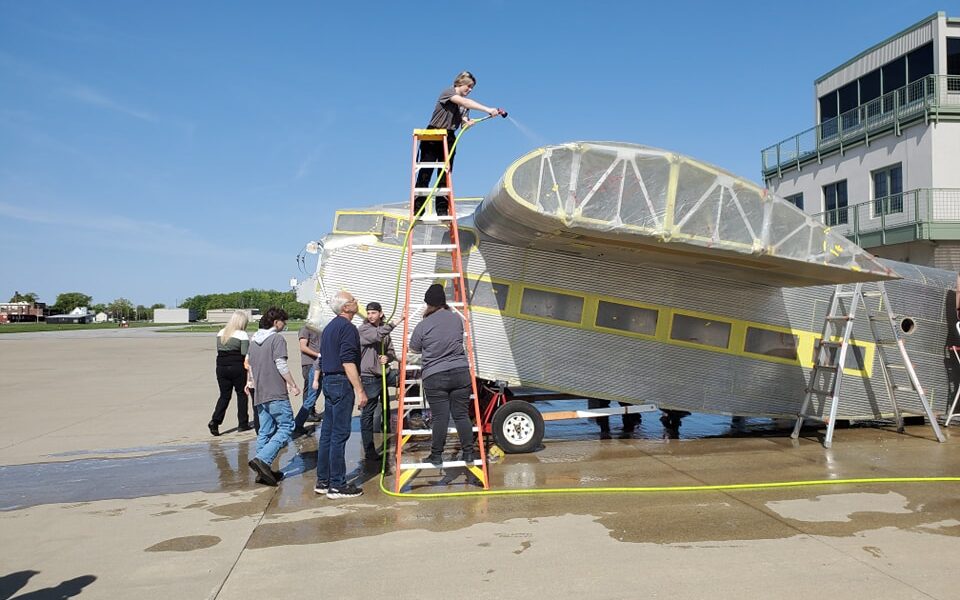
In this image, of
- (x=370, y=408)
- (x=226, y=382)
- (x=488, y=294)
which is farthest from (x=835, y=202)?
(x=226, y=382)

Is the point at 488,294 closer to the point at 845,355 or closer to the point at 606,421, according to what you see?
the point at 606,421

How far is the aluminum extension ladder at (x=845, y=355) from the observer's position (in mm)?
9484

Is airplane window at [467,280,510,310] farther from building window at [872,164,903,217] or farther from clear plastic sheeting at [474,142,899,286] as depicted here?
building window at [872,164,903,217]

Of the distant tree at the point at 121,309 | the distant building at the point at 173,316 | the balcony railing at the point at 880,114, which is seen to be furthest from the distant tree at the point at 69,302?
the balcony railing at the point at 880,114

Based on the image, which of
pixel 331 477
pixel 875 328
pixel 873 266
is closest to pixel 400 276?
pixel 331 477

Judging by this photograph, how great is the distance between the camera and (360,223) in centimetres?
→ 984

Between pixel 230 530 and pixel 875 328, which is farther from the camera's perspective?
pixel 875 328

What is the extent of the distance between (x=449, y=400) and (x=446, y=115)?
351 cm

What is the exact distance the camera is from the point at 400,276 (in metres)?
8.91

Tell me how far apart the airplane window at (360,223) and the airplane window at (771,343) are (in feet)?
18.2

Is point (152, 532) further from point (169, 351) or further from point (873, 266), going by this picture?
point (169, 351)

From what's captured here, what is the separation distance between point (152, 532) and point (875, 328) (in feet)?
32.8

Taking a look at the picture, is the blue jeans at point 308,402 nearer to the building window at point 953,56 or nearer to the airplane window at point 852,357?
the airplane window at point 852,357

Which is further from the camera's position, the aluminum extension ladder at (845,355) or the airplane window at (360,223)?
the airplane window at (360,223)
